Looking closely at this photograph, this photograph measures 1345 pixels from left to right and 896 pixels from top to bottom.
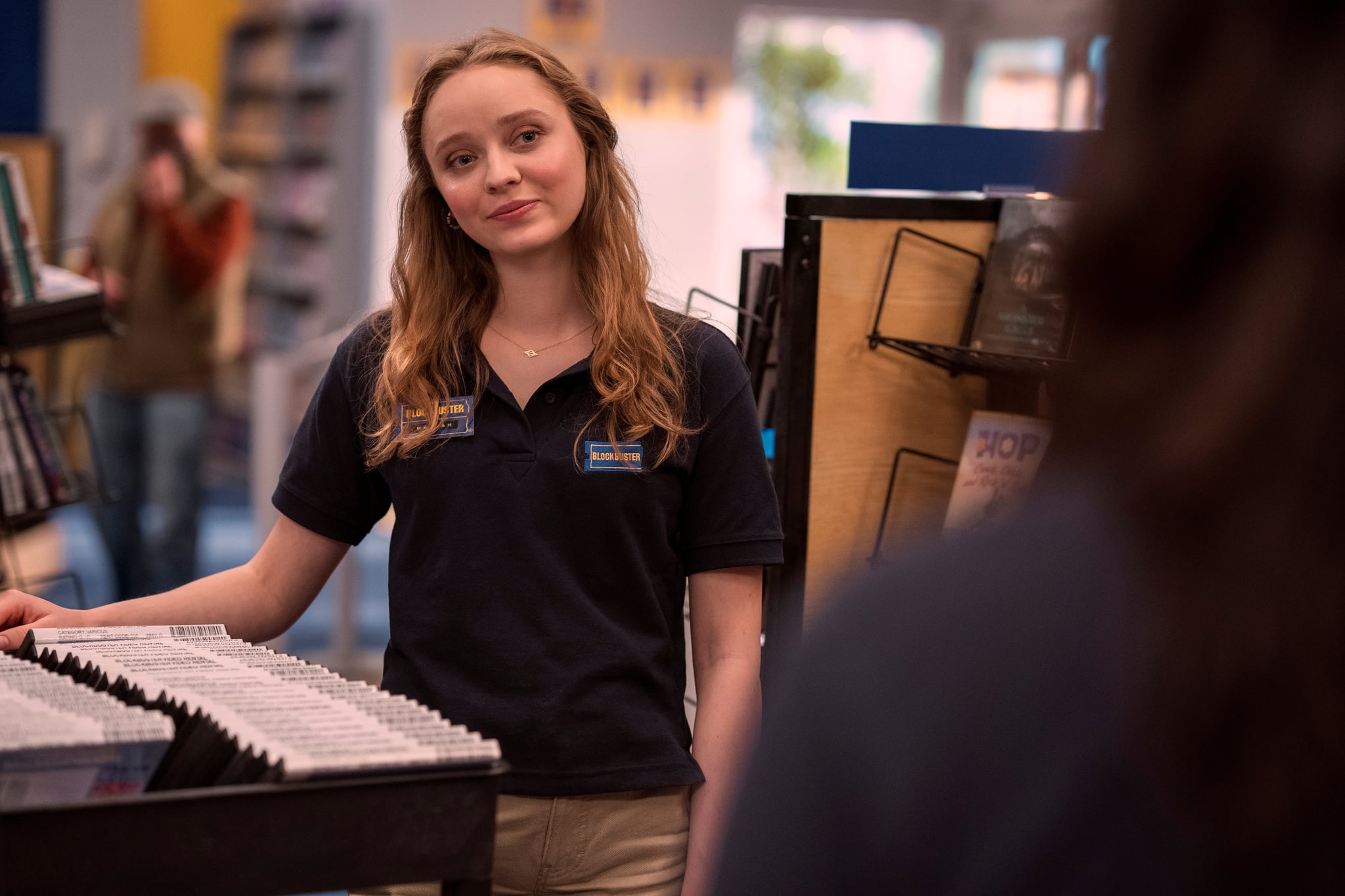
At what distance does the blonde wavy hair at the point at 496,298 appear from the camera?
1.52 meters

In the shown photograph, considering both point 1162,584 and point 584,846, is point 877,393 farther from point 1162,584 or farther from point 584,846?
point 1162,584

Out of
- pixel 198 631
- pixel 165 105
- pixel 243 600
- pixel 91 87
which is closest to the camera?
pixel 198 631

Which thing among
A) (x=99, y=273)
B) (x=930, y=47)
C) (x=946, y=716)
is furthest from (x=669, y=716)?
(x=930, y=47)

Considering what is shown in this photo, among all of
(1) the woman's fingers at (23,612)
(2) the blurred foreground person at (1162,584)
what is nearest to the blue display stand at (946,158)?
(1) the woman's fingers at (23,612)

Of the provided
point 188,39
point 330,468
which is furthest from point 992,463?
point 188,39

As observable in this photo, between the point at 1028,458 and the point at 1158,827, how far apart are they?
1.33 meters

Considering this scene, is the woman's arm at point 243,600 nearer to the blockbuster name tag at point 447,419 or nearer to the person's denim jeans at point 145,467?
the blockbuster name tag at point 447,419

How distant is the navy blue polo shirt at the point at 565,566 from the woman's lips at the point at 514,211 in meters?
0.19

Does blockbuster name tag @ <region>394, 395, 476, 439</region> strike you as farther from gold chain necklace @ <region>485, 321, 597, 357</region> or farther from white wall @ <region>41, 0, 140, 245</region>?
white wall @ <region>41, 0, 140, 245</region>

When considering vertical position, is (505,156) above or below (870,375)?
above

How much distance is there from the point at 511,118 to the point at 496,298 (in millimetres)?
229

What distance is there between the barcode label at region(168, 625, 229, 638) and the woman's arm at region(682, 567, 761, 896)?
52 centimetres

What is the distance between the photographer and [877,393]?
70.9 inches

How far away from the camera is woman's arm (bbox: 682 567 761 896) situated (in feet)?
4.97
